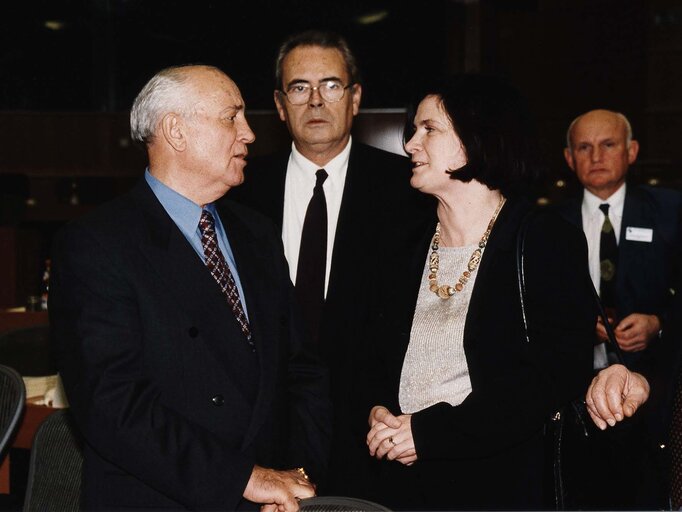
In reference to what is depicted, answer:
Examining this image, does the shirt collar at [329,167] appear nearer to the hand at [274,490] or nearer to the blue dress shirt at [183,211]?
the blue dress shirt at [183,211]

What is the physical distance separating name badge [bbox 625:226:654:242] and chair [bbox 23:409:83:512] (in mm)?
2312

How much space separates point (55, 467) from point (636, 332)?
77.8 inches

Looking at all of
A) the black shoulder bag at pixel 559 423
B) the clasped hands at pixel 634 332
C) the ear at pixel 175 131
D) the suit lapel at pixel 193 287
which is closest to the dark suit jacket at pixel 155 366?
the suit lapel at pixel 193 287

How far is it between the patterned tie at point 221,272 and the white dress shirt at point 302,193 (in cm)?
68

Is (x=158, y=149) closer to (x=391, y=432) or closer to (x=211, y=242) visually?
(x=211, y=242)

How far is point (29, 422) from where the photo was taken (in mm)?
2752

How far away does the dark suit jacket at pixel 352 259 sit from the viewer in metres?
2.38

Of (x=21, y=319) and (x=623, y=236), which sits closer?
(x=623, y=236)

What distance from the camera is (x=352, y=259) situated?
247cm

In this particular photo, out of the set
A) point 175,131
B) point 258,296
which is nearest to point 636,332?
point 258,296

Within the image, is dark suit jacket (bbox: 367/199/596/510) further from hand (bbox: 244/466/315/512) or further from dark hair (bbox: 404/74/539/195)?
hand (bbox: 244/466/315/512)

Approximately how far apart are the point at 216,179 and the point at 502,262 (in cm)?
70

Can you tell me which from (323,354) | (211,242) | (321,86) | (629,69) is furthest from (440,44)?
(211,242)

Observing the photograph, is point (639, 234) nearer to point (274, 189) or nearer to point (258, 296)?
point (274, 189)
